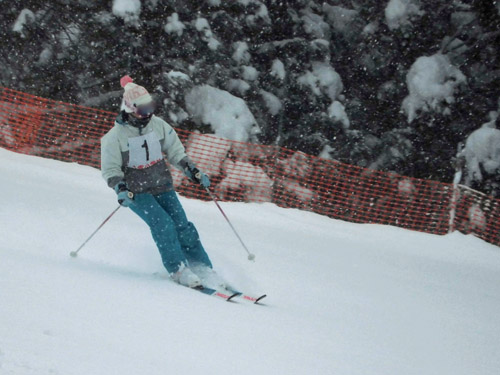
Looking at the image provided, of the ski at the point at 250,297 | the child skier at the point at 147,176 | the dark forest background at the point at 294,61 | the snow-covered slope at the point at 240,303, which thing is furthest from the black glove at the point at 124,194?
the dark forest background at the point at 294,61

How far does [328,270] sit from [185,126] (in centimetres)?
552

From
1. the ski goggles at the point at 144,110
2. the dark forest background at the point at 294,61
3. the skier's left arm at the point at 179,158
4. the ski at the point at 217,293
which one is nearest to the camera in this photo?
the ski at the point at 217,293

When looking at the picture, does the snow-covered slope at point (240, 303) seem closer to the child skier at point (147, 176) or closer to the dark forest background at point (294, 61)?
the child skier at point (147, 176)

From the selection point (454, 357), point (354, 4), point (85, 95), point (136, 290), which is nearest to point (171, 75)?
point (85, 95)

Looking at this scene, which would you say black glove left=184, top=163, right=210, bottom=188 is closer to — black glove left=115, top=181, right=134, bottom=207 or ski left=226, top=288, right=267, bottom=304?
black glove left=115, top=181, right=134, bottom=207

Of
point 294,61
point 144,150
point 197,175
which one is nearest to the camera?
point 144,150

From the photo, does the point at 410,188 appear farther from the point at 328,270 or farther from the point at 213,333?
the point at 213,333

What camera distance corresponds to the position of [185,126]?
367 inches

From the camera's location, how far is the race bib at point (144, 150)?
11.5ft

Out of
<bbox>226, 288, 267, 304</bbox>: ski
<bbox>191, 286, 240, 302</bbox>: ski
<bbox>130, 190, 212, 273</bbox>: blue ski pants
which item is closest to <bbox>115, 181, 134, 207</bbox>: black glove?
<bbox>130, 190, 212, 273</bbox>: blue ski pants

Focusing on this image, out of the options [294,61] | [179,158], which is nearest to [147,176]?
[179,158]

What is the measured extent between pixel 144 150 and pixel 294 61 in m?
6.61

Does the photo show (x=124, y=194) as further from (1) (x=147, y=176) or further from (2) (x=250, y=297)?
(2) (x=250, y=297)

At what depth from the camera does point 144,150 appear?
3.53 m
